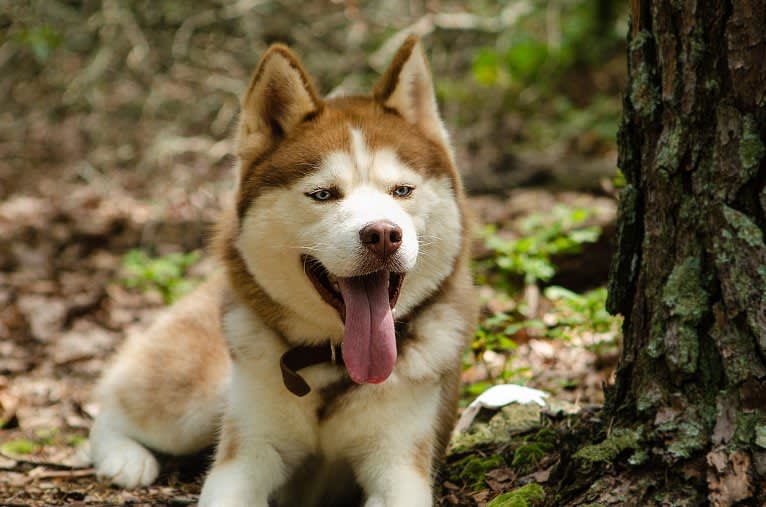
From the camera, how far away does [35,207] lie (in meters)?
6.93

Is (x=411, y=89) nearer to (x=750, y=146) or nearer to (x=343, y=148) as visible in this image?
(x=343, y=148)

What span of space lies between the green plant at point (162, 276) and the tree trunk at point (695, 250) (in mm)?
3712

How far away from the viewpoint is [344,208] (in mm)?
2787

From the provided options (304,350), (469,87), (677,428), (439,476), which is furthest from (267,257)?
(469,87)

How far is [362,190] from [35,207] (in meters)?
5.04

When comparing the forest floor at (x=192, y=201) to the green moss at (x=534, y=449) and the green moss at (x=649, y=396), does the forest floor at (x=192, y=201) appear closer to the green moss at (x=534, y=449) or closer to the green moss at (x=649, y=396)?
the green moss at (x=534, y=449)

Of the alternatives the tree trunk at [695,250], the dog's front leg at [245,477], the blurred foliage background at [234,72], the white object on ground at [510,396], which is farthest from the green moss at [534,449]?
the blurred foliage background at [234,72]

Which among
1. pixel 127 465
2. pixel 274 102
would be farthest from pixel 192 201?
pixel 274 102

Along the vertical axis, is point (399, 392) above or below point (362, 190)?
below

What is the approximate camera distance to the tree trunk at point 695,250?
209 cm

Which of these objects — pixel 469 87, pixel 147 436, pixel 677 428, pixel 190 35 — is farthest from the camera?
pixel 190 35

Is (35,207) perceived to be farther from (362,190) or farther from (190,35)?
(362,190)

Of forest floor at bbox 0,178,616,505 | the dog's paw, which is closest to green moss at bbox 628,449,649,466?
forest floor at bbox 0,178,616,505

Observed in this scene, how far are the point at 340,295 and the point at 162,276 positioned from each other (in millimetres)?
2918
